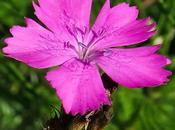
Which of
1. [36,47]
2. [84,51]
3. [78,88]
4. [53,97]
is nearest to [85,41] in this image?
[84,51]

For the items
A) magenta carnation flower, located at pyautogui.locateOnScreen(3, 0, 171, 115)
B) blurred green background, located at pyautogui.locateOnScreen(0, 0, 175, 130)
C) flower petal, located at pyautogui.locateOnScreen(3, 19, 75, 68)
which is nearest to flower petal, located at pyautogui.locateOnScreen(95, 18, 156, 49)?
magenta carnation flower, located at pyautogui.locateOnScreen(3, 0, 171, 115)

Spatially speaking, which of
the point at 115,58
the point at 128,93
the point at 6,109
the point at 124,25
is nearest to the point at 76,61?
the point at 115,58

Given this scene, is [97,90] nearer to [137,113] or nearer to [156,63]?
[156,63]

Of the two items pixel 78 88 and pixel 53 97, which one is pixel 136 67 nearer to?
pixel 78 88

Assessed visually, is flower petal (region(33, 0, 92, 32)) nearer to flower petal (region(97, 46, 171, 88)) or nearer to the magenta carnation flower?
the magenta carnation flower

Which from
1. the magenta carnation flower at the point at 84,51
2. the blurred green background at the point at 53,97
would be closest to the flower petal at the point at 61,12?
the magenta carnation flower at the point at 84,51

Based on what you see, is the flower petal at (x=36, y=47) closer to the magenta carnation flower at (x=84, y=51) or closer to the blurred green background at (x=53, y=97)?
the magenta carnation flower at (x=84, y=51)
